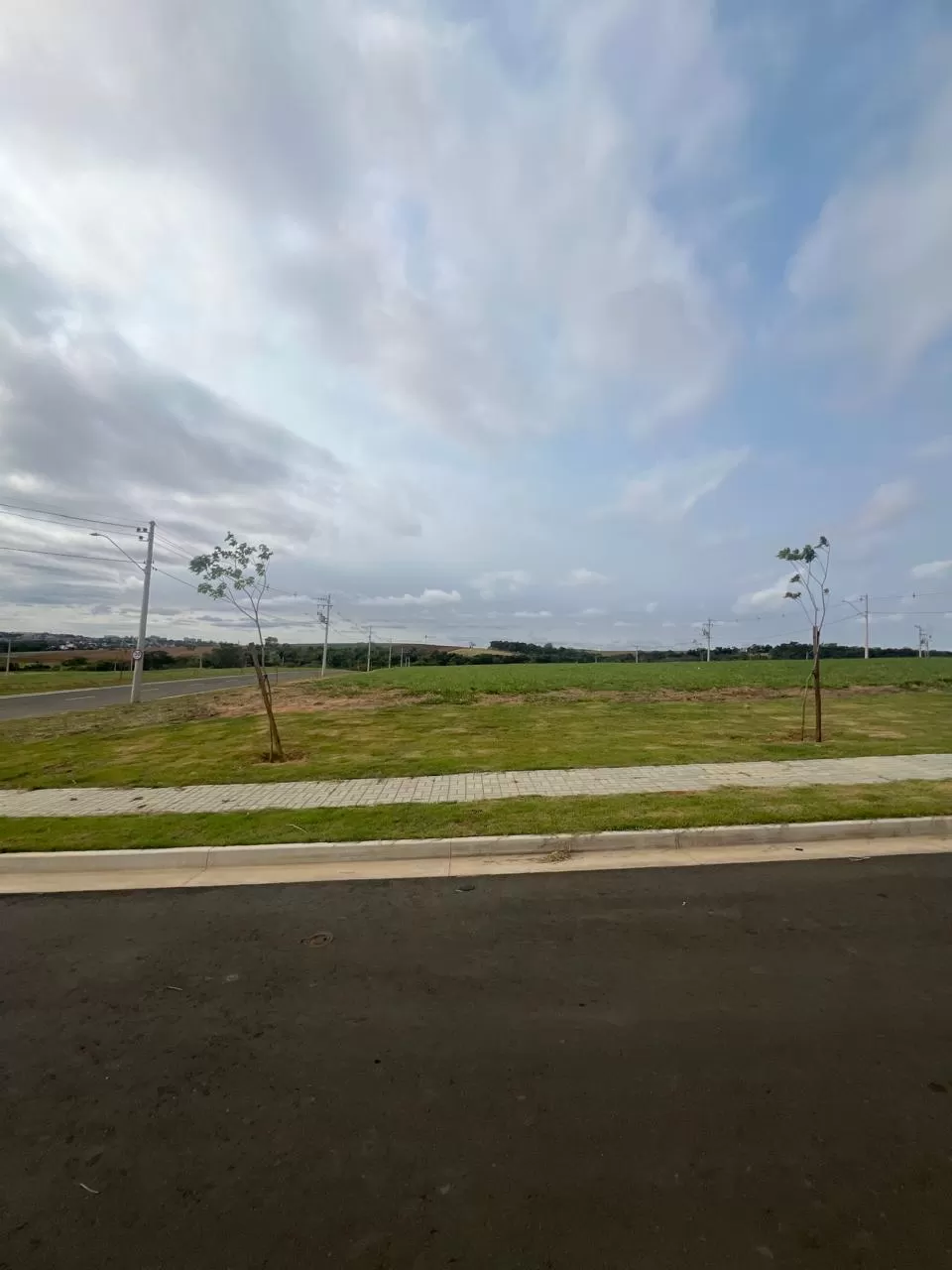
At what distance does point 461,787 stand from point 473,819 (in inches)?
65.3

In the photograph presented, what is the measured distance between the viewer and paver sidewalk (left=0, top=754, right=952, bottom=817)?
298 inches

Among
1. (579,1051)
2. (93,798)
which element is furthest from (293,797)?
(579,1051)

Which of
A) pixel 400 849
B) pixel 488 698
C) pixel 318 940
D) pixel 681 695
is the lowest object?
pixel 318 940

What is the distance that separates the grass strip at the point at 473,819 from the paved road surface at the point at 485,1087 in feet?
5.14

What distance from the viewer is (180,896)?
499 centimetres

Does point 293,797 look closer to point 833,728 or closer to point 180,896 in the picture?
point 180,896

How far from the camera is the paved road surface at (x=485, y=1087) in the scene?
2.02 m

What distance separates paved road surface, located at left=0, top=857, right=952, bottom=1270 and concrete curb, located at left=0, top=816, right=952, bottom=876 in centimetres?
116

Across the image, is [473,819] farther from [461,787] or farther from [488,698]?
[488,698]

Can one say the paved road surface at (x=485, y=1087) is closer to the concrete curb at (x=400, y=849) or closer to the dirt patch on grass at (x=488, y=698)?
the concrete curb at (x=400, y=849)

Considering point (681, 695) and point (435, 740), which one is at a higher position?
point (681, 695)

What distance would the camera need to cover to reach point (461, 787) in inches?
323

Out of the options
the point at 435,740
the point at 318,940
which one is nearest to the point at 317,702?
the point at 435,740

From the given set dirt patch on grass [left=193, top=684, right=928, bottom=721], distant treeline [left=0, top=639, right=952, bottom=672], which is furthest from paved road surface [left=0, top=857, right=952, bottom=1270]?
distant treeline [left=0, top=639, right=952, bottom=672]
